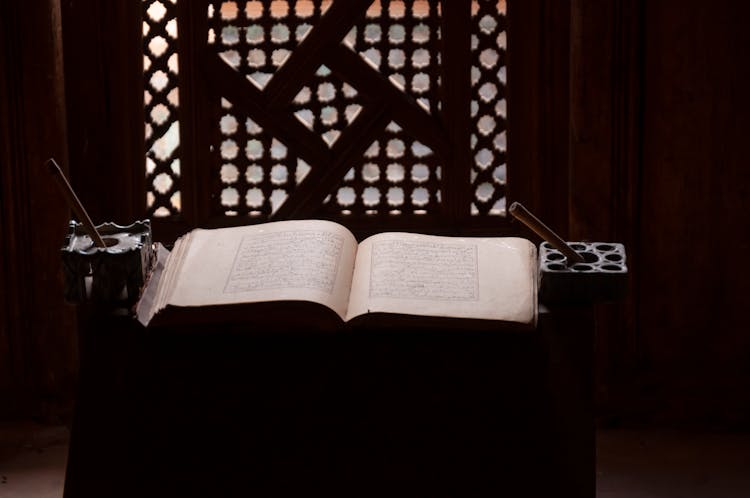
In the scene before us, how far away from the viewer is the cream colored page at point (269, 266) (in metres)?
2.44

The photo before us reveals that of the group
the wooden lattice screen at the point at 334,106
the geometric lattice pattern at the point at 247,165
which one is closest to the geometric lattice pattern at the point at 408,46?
the wooden lattice screen at the point at 334,106

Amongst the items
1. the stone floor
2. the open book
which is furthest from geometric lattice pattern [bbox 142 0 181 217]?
the open book

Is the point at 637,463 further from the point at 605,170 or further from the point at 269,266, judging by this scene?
the point at 269,266

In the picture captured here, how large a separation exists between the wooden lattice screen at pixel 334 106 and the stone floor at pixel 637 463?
978 millimetres

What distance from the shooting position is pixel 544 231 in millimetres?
2514

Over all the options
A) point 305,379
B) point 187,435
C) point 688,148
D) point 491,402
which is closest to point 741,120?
point 688,148

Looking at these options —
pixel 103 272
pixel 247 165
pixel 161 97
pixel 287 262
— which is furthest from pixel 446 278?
pixel 161 97

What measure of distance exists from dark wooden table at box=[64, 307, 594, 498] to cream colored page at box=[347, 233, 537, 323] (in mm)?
93

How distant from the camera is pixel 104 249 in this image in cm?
252

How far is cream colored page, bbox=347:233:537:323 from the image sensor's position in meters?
2.43

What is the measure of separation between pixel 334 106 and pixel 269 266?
5.32 feet

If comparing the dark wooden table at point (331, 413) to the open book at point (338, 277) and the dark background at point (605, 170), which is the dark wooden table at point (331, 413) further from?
the dark background at point (605, 170)

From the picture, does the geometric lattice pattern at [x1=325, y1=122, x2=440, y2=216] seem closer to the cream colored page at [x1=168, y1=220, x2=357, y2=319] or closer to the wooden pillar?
the wooden pillar

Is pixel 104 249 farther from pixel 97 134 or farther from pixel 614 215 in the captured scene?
pixel 614 215
